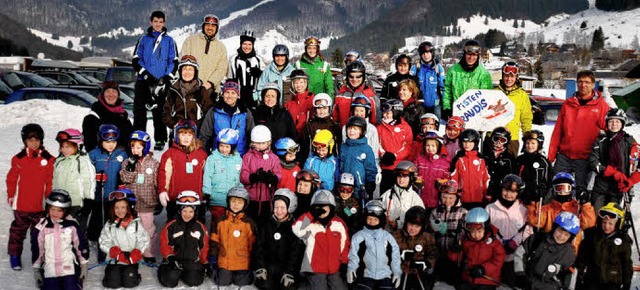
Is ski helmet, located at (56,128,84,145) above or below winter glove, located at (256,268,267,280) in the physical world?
above

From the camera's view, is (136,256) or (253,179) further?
(253,179)

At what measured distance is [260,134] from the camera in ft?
22.5

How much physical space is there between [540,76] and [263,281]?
320 feet

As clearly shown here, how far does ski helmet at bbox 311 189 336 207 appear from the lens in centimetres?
607

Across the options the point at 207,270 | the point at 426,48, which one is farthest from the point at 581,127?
the point at 207,270

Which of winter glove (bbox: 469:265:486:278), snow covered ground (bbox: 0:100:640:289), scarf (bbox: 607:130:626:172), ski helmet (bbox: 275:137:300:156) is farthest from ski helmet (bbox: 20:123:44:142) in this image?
scarf (bbox: 607:130:626:172)

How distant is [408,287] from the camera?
605cm

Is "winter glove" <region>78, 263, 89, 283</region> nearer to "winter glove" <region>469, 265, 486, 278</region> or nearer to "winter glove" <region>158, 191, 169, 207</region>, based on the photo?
"winter glove" <region>158, 191, 169, 207</region>

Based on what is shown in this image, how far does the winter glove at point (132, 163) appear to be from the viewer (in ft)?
22.2

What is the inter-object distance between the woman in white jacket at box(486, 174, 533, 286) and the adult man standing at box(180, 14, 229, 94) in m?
4.37

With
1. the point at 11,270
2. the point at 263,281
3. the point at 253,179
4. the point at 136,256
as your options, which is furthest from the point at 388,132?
the point at 11,270

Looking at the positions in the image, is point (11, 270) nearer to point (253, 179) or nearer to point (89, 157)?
point (89, 157)

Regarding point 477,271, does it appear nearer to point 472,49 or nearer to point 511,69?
point 511,69

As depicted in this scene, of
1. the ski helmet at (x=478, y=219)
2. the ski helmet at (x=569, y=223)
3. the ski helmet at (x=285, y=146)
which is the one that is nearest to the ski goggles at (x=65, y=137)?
the ski helmet at (x=285, y=146)
